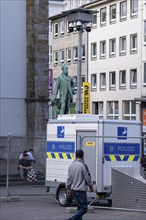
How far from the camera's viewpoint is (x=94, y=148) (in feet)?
66.2

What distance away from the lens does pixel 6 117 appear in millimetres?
39312

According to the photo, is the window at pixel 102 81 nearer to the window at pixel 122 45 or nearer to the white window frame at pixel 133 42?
the window at pixel 122 45

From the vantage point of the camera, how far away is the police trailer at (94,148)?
2006 centimetres

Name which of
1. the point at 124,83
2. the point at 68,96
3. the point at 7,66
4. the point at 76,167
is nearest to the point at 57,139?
the point at 76,167

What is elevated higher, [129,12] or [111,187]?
[129,12]

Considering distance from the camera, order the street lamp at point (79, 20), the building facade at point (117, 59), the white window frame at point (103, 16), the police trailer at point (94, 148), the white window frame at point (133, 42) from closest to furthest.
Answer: the police trailer at point (94, 148) < the street lamp at point (79, 20) < the building facade at point (117, 59) < the white window frame at point (133, 42) < the white window frame at point (103, 16)

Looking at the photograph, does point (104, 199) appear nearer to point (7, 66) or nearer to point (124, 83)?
point (7, 66)

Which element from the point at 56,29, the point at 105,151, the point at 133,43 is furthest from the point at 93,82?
the point at 105,151

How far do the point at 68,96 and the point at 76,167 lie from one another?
1622 cm

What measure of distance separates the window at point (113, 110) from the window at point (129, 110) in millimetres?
1175

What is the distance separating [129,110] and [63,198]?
48371mm

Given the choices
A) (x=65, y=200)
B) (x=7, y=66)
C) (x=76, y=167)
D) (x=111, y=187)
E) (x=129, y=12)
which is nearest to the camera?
(x=76, y=167)

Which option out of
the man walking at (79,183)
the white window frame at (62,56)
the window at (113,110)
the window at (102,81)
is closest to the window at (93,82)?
the window at (102,81)

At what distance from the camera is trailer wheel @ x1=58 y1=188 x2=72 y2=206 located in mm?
20656
